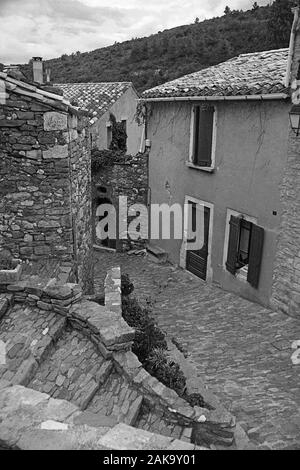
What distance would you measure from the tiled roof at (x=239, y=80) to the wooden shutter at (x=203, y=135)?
1.97 feet

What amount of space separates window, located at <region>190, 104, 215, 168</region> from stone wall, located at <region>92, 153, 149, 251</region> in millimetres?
2990

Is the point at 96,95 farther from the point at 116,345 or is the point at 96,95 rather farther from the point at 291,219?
the point at 116,345

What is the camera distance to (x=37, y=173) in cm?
663

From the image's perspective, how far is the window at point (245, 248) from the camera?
9133mm

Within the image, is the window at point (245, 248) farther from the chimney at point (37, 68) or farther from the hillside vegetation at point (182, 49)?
the hillside vegetation at point (182, 49)

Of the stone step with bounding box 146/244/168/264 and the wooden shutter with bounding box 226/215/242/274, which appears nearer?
the wooden shutter with bounding box 226/215/242/274

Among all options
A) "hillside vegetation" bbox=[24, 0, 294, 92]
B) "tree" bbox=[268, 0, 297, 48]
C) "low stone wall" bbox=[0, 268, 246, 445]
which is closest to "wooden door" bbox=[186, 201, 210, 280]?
"low stone wall" bbox=[0, 268, 246, 445]

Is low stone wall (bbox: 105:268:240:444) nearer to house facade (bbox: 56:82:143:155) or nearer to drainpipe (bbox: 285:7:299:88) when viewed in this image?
drainpipe (bbox: 285:7:299:88)

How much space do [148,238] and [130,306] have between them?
7.60 metres

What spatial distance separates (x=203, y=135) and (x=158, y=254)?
4.34 meters

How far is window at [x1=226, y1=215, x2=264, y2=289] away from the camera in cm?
913

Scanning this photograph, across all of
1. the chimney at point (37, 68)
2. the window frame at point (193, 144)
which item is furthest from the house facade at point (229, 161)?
the chimney at point (37, 68)

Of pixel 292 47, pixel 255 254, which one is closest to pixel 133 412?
pixel 255 254

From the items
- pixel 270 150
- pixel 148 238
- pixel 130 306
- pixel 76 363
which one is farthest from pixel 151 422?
pixel 148 238
